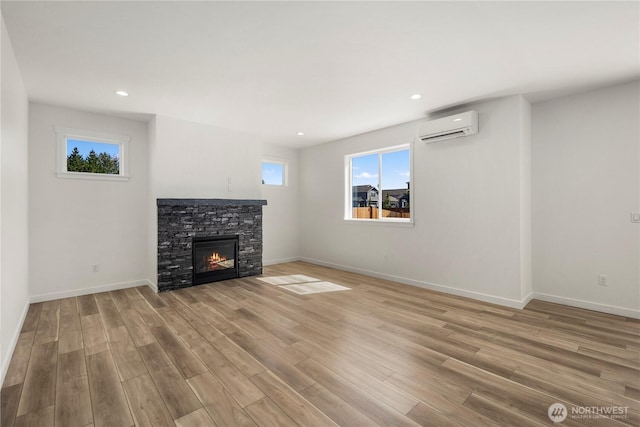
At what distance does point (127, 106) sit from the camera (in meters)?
3.93

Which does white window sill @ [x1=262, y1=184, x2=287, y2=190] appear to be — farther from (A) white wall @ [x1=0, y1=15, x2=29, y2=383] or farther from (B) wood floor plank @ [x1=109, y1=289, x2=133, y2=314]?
(A) white wall @ [x1=0, y1=15, x2=29, y2=383]

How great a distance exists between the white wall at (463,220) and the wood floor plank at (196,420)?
352 centimetres

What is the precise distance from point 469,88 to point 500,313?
2643mm

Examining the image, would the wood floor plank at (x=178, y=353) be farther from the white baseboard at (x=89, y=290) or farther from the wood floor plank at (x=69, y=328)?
the white baseboard at (x=89, y=290)

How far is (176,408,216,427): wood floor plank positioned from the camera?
164 cm

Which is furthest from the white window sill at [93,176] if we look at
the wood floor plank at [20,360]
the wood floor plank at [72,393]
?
the wood floor plank at [72,393]

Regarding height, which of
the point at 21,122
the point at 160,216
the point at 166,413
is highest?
the point at 21,122

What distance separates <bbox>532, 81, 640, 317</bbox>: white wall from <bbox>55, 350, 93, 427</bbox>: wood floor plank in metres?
4.82

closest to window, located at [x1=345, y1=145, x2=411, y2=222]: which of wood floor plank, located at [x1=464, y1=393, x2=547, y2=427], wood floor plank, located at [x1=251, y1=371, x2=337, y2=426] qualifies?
wood floor plank, located at [x1=464, y1=393, x2=547, y2=427]

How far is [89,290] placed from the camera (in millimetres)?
4188

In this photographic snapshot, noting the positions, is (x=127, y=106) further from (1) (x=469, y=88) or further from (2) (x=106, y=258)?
(1) (x=469, y=88)

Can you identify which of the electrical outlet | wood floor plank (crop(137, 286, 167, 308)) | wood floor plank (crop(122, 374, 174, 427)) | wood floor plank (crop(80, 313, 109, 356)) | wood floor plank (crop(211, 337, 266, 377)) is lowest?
wood floor plank (crop(122, 374, 174, 427))

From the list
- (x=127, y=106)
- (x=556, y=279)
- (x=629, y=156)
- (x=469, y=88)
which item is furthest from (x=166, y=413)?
(x=629, y=156)

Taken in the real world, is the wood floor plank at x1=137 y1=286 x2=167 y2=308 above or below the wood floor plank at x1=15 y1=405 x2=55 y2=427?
above
